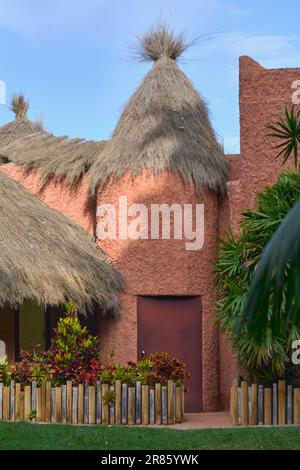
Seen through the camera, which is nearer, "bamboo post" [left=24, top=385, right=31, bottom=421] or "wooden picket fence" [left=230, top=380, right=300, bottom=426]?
"wooden picket fence" [left=230, top=380, right=300, bottom=426]

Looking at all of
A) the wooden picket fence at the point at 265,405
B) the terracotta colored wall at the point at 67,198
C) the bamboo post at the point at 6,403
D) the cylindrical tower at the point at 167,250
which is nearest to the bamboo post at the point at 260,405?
the wooden picket fence at the point at 265,405

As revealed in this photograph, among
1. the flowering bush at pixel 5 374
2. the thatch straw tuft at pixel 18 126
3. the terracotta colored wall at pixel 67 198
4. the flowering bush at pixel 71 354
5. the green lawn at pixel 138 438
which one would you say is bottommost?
the green lawn at pixel 138 438

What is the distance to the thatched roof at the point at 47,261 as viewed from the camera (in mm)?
12891

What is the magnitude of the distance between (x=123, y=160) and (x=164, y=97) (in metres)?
1.54

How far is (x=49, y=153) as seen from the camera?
16906mm

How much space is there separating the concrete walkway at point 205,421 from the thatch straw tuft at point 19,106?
904 centimetres

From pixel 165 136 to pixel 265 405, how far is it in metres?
5.17

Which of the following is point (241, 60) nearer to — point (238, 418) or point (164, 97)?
point (164, 97)

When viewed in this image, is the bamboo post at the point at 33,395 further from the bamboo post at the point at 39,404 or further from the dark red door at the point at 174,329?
the dark red door at the point at 174,329

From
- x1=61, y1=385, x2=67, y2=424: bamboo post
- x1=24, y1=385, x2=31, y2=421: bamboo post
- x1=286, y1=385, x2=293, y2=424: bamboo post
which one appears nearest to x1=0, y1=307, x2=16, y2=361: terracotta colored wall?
x1=24, y1=385, x2=31, y2=421: bamboo post

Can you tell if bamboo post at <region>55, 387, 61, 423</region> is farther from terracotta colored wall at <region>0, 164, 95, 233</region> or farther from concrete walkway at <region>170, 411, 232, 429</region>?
terracotta colored wall at <region>0, 164, 95, 233</region>

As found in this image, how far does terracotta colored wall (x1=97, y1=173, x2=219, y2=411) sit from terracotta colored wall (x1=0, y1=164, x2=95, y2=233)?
153 cm

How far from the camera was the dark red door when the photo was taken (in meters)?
14.4

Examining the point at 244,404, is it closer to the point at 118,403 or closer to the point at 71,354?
the point at 118,403
